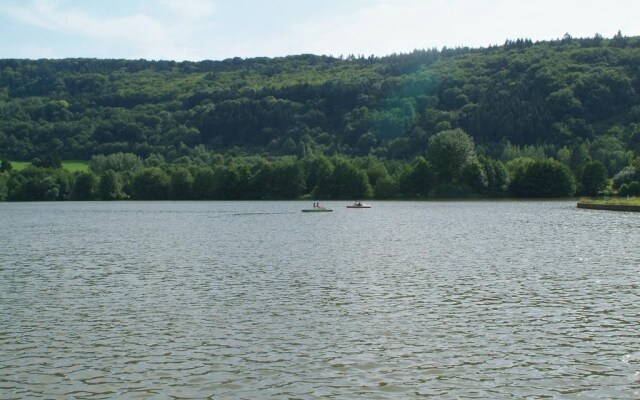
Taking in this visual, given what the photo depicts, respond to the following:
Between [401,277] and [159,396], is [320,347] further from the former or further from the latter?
[401,277]

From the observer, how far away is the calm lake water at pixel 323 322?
17828mm

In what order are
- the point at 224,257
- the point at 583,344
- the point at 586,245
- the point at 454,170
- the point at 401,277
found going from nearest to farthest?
the point at 583,344 → the point at 401,277 → the point at 224,257 → the point at 586,245 → the point at 454,170

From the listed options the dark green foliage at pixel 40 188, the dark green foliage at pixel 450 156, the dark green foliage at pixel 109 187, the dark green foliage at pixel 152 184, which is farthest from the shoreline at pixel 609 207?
the dark green foliage at pixel 40 188

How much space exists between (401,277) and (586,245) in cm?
2223

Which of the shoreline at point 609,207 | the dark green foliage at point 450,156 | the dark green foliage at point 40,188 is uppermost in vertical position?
the dark green foliage at point 450,156

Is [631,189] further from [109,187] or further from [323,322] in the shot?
[109,187]

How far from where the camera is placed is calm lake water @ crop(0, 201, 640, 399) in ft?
58.5

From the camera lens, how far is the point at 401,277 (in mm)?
36344

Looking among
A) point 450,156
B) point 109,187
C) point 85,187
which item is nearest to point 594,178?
point 450,156

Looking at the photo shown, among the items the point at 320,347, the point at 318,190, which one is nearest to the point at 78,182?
the point at 318,190

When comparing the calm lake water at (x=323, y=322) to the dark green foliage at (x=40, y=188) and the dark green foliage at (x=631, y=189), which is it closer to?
the dark green foliage at (x=631, y=189)

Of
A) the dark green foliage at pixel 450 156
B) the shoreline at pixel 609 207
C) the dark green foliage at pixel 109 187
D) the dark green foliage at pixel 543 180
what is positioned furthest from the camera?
the dark green foliage at pixel 109 187

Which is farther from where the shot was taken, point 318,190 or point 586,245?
point 318,190

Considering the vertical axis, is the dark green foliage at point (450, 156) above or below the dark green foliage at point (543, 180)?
above
